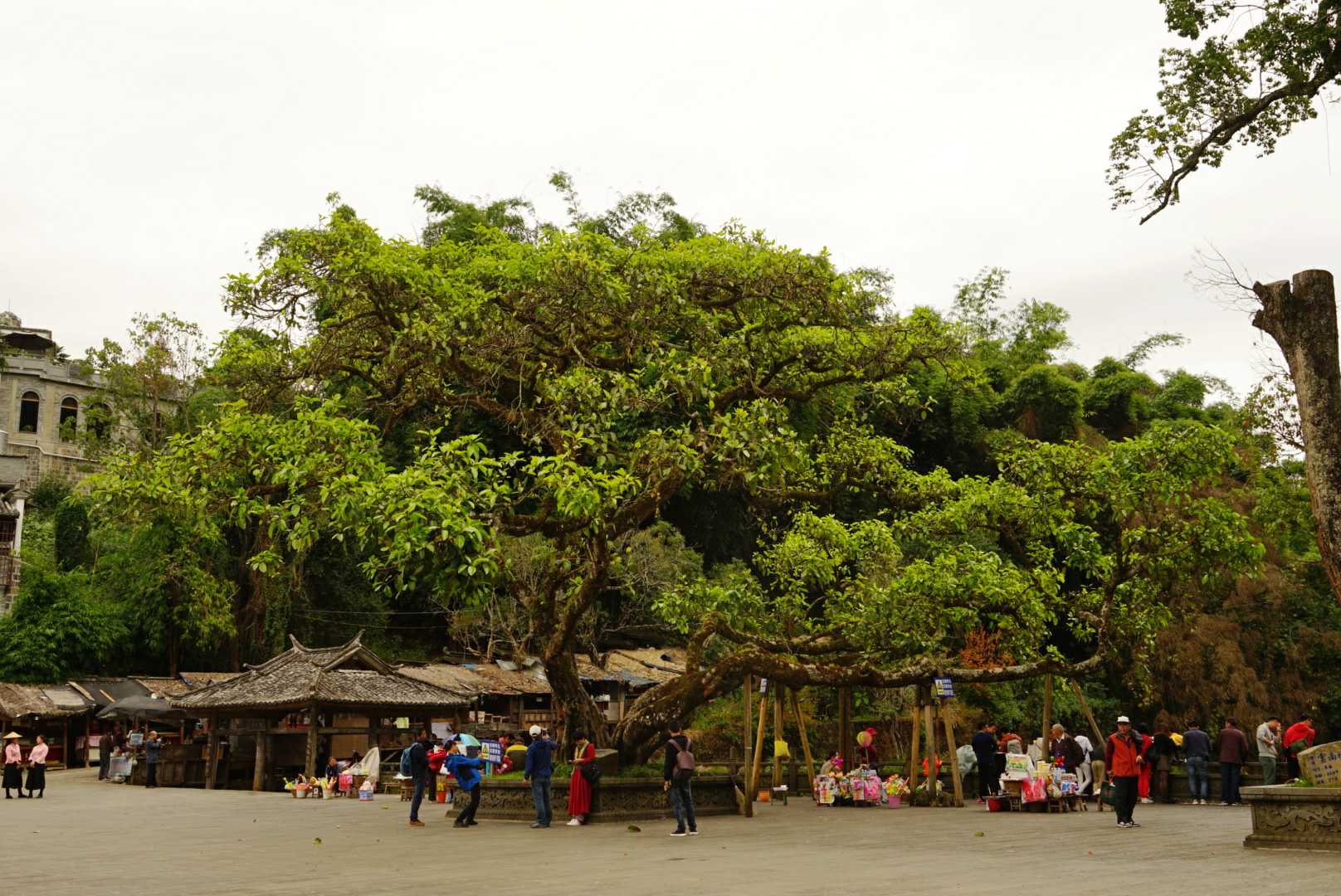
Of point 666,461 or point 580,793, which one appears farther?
point 580,793

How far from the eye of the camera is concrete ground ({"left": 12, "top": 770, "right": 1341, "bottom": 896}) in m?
8.14

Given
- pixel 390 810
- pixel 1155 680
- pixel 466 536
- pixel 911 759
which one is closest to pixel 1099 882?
pixel 466 536

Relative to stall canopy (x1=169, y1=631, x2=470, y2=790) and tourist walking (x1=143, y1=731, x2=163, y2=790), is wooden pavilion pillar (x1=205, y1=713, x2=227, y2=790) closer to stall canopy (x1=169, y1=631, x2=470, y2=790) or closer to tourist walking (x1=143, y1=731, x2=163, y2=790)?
stall canopy (x1=169, y1=631, x2=470, y2=790)

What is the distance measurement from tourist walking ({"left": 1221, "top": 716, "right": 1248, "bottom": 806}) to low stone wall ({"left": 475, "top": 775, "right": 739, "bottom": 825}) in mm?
7928

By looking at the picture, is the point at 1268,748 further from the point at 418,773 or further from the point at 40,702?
the point at 40,702

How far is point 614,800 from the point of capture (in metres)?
14.9

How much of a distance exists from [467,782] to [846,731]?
8141 mm

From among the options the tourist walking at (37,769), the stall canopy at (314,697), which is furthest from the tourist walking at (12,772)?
the stall canopy at (314,697)

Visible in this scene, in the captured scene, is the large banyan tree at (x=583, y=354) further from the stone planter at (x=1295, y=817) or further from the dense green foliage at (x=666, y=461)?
the stone planter at (x=1295, y=817)

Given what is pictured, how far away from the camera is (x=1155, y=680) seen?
27094 millimetres

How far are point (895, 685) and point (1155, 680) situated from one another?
1372 centimetres

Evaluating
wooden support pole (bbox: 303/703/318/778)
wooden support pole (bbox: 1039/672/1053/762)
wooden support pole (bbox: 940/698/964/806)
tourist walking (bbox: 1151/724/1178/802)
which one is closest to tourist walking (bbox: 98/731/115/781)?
wooden support pole (bbox: 303/703/318/778)

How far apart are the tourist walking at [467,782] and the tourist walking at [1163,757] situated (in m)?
11.2

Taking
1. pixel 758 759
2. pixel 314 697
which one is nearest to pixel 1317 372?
pixel 758 759
